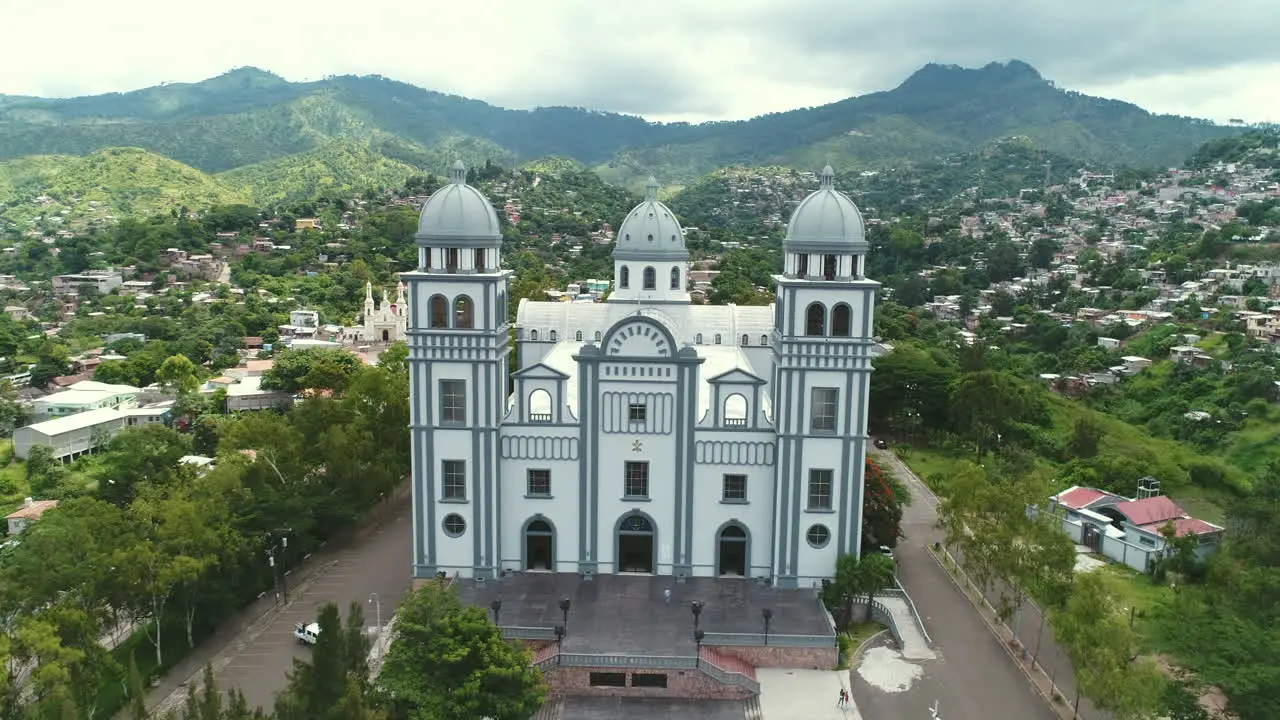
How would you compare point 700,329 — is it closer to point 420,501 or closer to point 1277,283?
point 420,501

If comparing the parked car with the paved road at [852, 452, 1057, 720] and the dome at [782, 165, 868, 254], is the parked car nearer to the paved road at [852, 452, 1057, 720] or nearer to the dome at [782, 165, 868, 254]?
the paved road at [852, 452, 1057, 720]

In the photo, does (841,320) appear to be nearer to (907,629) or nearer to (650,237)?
(907,629)

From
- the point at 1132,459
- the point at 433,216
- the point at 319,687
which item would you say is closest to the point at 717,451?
the point at 433,216

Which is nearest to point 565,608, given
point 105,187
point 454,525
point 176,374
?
point 454,525

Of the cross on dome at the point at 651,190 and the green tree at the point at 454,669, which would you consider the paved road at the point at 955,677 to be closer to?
the green tree at the point at 454,669

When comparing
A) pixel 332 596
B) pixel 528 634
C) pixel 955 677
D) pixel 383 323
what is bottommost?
pixel 955 677

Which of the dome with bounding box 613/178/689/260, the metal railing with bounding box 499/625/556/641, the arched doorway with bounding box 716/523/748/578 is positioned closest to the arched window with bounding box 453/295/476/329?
the dome with bounding box 613/178/689/260
